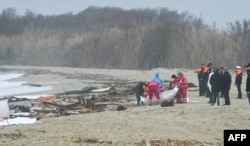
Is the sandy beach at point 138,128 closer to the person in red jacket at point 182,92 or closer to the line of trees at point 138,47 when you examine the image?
the person in red jacket at point 182,92

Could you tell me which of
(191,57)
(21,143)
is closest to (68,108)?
(21,143)

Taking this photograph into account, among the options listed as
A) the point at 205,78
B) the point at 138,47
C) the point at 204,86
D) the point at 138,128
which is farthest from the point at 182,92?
the point at 138,47

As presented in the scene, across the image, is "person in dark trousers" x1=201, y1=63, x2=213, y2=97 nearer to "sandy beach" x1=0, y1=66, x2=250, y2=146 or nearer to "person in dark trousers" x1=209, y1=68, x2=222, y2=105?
"person in dark trousers" x1=209, y1=68, x2=222, y2=105

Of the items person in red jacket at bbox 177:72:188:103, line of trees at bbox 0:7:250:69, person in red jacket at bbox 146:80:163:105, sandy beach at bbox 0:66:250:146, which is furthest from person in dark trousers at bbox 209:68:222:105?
line of trees at bbox 0:7:250:69

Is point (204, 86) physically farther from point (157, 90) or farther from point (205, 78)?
point (157, 90)

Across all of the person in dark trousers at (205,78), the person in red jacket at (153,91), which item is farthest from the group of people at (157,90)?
the person in dark trousers at (205,78)

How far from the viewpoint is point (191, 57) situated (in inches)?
1886

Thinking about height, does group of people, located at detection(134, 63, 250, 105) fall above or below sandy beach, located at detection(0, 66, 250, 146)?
above

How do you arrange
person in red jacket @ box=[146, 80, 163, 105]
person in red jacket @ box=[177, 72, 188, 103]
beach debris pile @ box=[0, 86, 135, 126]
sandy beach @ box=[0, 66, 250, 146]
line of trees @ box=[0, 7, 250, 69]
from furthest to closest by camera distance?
line of trees @ box=[0, 7, 250, 69] → person in red jacket @ box=[177, 72, 188, 103] → person in red jacket @ box=[146, 80, 163, 105] → beach debris pile @ box=[0, 86, 135, 126] → sandy beach @ box=[0, 66, 250, 146]

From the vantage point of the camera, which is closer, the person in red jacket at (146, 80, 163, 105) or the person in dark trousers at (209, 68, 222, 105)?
the person in dark trousers at (209, 68, 222, 105)

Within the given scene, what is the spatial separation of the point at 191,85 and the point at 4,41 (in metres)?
59.4

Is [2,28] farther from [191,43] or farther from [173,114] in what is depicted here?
[173,114]

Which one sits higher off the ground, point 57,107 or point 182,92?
point 182,92

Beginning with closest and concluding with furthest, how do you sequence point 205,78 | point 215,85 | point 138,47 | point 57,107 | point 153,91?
point 215,85
point 153,91
point 57,107
point 205,78
point 138,47
